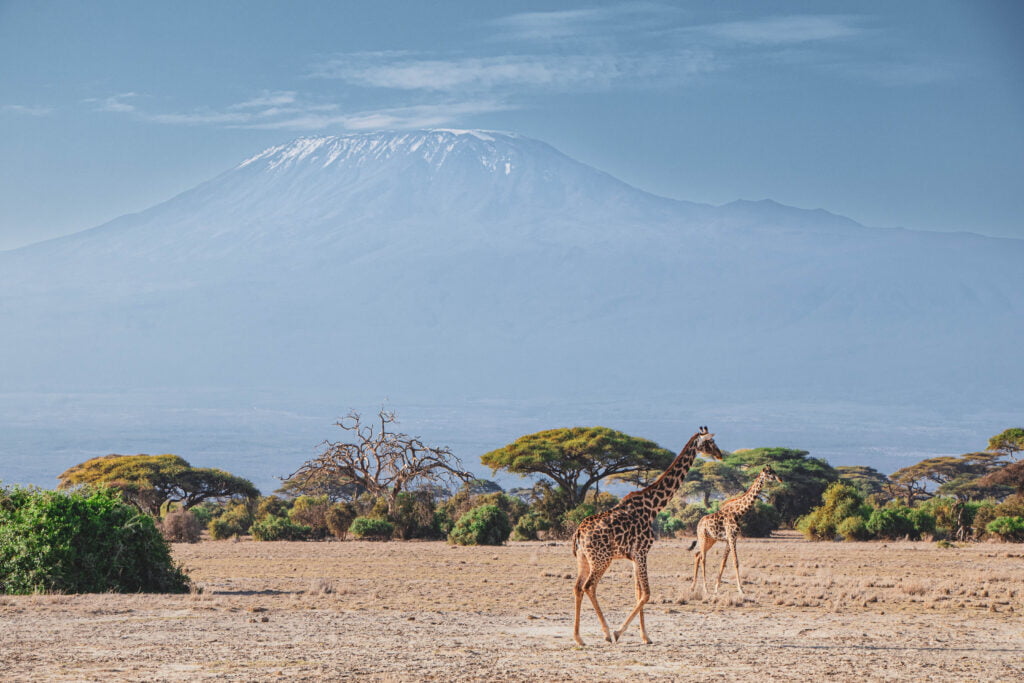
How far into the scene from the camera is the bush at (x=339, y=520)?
49.9 m

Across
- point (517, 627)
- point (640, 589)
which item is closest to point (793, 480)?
point (517, 627)

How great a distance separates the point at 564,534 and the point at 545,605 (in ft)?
87.9

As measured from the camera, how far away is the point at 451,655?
16.5m

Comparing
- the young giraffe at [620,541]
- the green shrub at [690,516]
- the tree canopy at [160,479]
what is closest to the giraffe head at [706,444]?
the young giraffe at [620,541]

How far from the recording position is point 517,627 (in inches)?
774

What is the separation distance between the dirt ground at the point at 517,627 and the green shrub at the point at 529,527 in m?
16.9

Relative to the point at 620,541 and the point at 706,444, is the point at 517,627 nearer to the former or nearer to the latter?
the point at 620,541

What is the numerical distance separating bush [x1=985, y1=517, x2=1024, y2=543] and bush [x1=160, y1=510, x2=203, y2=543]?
30225 millimetres

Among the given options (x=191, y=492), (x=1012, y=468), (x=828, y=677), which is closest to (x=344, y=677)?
(x=828, y=677)

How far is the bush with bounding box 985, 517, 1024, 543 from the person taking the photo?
42.9 metres

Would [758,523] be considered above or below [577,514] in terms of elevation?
below

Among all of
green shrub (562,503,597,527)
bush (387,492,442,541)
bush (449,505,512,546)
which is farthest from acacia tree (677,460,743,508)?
bush (449,505,512,546)

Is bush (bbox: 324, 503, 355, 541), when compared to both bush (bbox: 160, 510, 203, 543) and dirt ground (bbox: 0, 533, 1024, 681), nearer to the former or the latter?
bush (bbox: 160, 510, 203, 543)

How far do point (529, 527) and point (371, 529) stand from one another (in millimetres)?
6348
